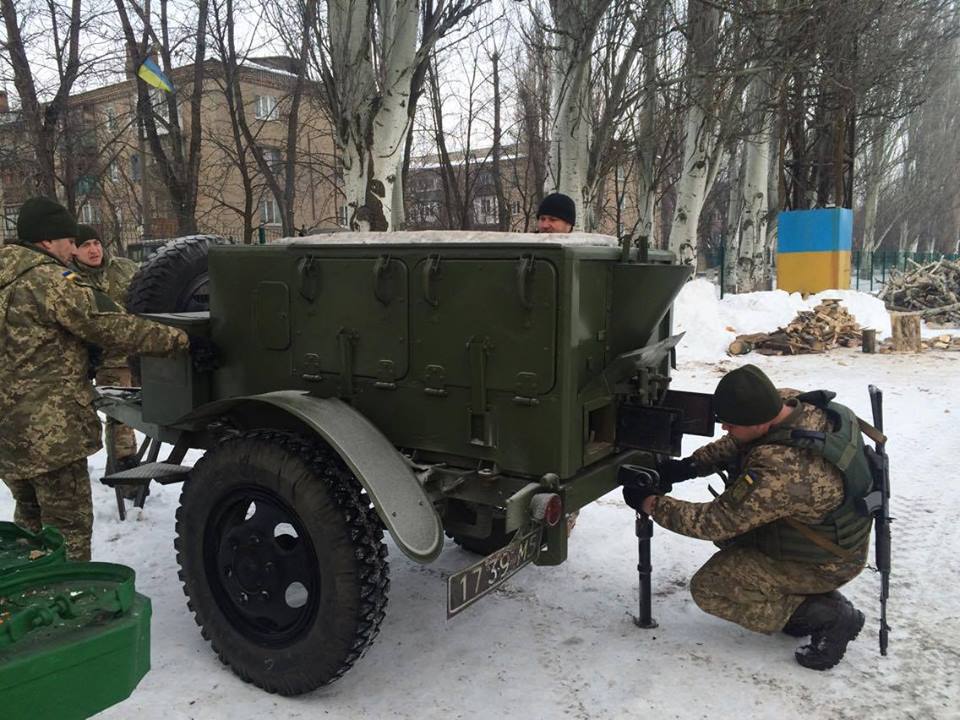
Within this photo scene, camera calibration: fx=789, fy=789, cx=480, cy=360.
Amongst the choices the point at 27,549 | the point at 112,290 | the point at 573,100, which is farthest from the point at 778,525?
the point at 573,100

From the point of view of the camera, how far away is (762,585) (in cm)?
326

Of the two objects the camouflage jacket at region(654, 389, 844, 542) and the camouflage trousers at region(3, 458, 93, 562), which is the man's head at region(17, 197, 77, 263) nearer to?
the camouflage trousers at region(3, 458, 93, 562)

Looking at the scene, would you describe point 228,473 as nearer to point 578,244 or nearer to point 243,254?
point 243,254

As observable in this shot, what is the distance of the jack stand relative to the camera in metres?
3.40

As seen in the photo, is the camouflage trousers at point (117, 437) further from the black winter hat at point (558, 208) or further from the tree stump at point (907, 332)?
the tree stump at point (907, 332)

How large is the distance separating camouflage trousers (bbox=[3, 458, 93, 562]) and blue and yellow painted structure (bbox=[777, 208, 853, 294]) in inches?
623

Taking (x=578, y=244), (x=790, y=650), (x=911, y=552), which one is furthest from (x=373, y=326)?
(x=911, y=552)

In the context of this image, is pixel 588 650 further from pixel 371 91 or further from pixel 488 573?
pixel 371 91

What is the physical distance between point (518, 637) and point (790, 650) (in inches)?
44.5

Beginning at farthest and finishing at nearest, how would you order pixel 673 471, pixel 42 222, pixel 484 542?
pixel 484 542 → pixel 673 471 → pixel 42 222

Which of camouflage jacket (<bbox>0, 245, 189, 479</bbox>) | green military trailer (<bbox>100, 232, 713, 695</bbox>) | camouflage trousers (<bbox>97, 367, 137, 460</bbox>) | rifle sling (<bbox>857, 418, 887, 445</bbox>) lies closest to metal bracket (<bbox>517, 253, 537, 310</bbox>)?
green military trailer (<bbox>100, 232, 713, 695</bbox>)

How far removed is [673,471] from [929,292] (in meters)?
17.2

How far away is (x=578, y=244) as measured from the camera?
286 centimetres

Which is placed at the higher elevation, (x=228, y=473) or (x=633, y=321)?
(x=633, y=321)
